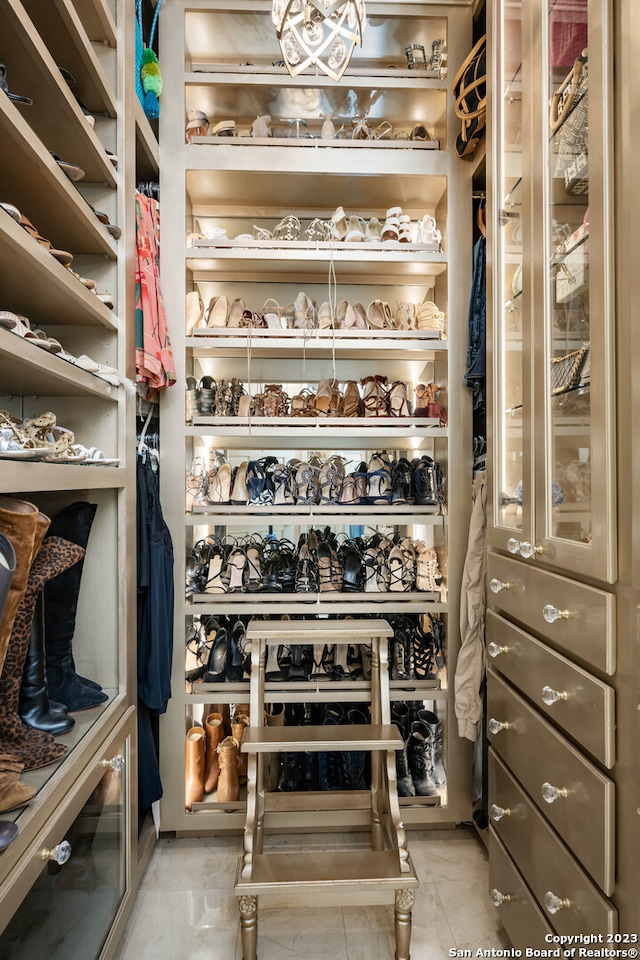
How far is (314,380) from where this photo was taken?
2.57m

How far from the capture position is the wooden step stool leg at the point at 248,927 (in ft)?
4.87

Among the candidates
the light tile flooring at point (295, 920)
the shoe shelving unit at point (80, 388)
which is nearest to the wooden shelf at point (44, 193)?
the shoe shelving unit at point (80, 388)

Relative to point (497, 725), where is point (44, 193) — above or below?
above

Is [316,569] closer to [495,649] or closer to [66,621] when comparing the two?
[495,649]

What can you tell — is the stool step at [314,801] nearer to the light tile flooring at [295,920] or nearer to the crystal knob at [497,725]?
the light tile flooring at [295,920]

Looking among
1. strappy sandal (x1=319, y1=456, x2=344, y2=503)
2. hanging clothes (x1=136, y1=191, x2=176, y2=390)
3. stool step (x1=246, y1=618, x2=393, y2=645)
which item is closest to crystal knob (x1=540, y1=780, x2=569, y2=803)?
stool step (x1=246, y1=618, x2=393, y2=645)

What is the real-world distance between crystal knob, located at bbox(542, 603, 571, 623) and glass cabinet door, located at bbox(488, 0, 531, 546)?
0.21m

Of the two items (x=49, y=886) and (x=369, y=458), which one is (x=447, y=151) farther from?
(x=49, y=886)

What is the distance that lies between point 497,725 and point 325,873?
0.66 meters

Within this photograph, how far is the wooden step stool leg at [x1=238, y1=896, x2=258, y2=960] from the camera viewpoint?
1.48 meters

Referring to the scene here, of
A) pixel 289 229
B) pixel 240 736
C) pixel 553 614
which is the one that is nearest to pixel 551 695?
pixel 553 614

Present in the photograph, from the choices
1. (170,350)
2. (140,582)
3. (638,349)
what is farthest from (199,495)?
(638,349)

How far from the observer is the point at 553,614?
1180 mm

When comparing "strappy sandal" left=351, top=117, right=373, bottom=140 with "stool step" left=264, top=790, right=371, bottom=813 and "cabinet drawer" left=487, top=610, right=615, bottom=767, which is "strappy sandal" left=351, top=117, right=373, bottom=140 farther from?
"stool step" left=264, top=790, right=371, bottom=813
